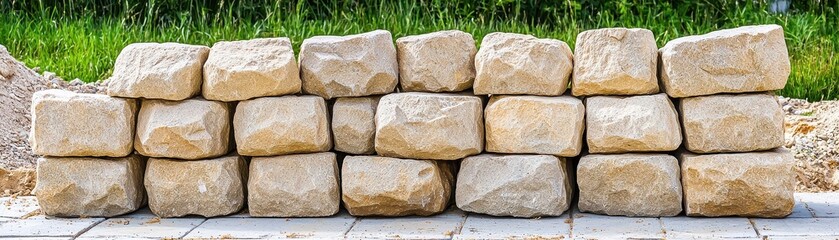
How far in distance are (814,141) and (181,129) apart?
380 cm

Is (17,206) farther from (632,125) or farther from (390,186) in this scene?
(632,125)

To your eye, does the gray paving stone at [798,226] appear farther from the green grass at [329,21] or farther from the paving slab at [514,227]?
the green grass at [329,21]

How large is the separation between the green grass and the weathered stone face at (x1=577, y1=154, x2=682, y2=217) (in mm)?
3124

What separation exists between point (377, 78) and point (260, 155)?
2.21 feet

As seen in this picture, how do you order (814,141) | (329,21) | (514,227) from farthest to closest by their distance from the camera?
(329,21) < (814,141) < (514,227)

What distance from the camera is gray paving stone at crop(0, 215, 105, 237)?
505cm

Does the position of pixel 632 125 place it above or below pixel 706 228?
above

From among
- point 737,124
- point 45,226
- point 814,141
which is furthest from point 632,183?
point 45,226

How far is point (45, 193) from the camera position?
17.9 feet

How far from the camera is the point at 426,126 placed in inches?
205

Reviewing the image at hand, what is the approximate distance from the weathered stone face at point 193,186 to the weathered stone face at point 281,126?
6.3 inches

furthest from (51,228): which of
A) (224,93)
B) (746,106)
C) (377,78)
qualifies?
(746,106)

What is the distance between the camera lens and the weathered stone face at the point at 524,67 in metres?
5.25

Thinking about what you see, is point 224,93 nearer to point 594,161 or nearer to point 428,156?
point 428,156
